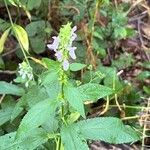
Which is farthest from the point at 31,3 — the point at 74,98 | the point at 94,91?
the point at 74,98

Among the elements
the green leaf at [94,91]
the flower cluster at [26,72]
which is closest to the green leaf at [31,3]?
the flower cluster at [26,72]

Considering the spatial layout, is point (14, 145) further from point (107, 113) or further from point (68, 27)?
point (107, 113)

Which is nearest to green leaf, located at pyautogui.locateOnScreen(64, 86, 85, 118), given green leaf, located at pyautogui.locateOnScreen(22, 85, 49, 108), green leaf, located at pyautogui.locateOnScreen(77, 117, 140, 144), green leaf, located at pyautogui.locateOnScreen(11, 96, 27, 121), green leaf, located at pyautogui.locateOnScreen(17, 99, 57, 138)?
green leaf, located at pyautogui.locateOnScreen(17, 99, 57, 138)

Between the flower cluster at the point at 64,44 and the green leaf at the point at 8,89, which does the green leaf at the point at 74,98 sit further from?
the green leaf at the point at 8,89

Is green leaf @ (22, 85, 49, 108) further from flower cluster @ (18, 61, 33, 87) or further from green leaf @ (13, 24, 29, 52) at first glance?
green leaf @ (13, 24, 29, 52)

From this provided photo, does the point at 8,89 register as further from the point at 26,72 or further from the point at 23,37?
the point at 23,37

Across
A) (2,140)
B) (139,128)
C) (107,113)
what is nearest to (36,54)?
(107,113)
